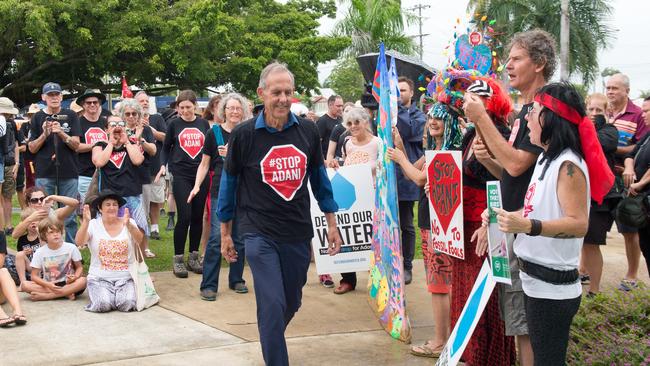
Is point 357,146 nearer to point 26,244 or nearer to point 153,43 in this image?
point 26,244

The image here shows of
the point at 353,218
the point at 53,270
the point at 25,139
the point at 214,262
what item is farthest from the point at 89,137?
the point at 25,139

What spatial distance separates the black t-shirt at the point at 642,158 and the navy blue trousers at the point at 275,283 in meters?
3.78

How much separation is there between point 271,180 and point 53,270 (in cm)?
320

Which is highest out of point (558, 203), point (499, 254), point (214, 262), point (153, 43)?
point (153, 43)

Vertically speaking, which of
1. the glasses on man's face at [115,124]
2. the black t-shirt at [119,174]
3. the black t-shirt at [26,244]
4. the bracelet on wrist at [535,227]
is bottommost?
the black t-shirt at [26,244]

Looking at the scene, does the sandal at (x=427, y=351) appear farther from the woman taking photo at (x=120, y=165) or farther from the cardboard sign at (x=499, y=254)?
the woman taking photo at (x=120, y=165)

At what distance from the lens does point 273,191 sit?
4.70 m

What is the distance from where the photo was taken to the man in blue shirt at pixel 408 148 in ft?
24.3

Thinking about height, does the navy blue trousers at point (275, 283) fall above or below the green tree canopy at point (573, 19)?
below

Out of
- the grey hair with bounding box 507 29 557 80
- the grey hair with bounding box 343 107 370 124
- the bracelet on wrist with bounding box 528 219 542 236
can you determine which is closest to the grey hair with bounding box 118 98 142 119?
the grey hair with bounding box 343 107 370 124

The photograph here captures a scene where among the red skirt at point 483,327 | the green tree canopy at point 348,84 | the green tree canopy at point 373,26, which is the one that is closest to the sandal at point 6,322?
the red skirt at point 483,327

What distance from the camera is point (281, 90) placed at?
4.67 metres

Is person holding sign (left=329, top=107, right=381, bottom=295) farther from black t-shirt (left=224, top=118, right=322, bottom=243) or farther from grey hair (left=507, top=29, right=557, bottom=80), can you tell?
grey hair (left=507, top=29, right=557, bottom=80)

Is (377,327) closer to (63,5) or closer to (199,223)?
(199,223)
